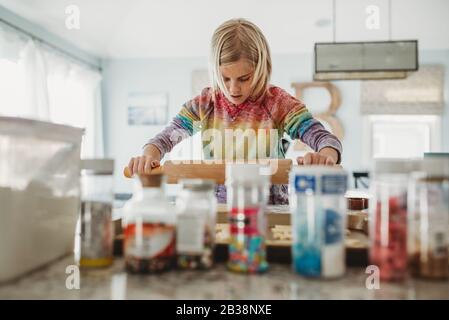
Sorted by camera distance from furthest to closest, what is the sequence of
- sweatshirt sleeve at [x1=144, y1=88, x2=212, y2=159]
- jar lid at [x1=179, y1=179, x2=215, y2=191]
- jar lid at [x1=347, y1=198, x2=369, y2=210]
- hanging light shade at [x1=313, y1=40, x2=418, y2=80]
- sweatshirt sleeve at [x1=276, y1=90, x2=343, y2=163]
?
hanging light shade at [x1=313, y1=40, x2=418, y2=80], sweatshirt sleeve at [x1=144, y1=88, x2=212, y2=159], jar lid at [x1=347, y1=198, x2=369, y2=210], sweatshirt sleeve at [x1=276, y1=90, x2=343, y2=163], jar lid at [x1=179, y1=179, x2=215, y2=191]

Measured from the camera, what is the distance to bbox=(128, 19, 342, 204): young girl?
134cm

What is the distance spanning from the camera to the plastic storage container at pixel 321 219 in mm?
637

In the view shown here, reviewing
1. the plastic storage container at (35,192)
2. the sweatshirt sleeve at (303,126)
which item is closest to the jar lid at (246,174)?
the plastic storage container at (35,192)

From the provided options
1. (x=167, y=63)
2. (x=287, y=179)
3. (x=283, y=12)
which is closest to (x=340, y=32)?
(x=283, y=12)

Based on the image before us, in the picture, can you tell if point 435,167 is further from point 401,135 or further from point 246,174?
point 401,135

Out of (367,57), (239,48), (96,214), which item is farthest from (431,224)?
(367,57)

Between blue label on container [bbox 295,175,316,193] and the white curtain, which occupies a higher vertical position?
the white curtain

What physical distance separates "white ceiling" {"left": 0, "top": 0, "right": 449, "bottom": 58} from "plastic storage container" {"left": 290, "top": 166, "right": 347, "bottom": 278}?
3.51m

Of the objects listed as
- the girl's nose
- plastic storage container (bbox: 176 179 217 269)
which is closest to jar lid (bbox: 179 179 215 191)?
plastic storage container (bbox: 176 179 217 269)

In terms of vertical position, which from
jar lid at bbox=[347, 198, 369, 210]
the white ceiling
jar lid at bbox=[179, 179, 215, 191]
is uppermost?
the white ceiling

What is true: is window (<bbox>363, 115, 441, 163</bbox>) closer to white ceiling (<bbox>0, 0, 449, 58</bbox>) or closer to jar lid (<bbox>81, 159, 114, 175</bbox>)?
white ceiling (<bbox>0, 0, 449, 58</bbox>)

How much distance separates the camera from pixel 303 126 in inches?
54.7

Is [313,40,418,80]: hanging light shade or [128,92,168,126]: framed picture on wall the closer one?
[313,40,418,80]: hanging light shade

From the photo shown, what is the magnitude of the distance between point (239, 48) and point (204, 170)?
477 millimetres
